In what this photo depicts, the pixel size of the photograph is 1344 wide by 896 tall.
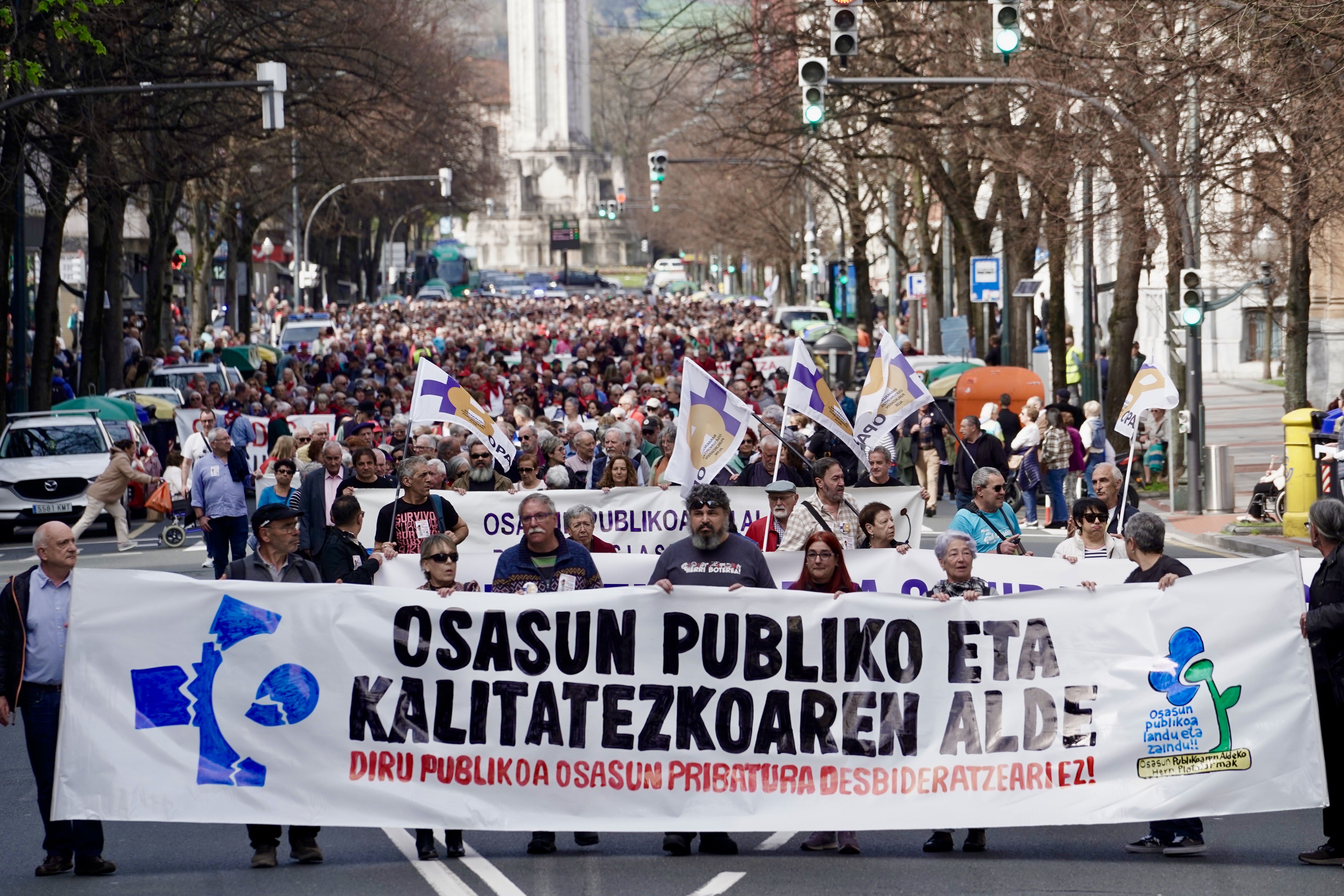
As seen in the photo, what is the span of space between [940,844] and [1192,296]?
16370 millimetres

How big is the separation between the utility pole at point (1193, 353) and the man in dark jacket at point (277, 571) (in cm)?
1595

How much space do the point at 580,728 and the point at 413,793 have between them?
2.53ft

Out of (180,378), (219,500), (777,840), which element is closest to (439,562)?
(777,840)

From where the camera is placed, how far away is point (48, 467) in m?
24.6

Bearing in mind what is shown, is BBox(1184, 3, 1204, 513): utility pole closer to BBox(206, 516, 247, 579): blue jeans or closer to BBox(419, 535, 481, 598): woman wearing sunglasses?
BBox(206, 516, 247, 579): blue jeans

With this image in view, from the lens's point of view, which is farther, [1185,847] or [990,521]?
[990,521]

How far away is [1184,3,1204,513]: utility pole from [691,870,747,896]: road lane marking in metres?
16.1

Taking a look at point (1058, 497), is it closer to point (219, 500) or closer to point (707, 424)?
point (707, 424)

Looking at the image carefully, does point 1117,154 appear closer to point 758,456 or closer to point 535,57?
point 758,456

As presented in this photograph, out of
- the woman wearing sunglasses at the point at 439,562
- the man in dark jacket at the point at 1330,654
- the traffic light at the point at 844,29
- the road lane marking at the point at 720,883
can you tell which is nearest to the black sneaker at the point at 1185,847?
the man in dark jacket at the point at 1330,654

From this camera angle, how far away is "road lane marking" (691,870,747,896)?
7668mm

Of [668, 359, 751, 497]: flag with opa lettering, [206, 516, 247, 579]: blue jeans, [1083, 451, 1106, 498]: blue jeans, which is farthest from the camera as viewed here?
[1083, 451, 1106, 498]: blue jeans

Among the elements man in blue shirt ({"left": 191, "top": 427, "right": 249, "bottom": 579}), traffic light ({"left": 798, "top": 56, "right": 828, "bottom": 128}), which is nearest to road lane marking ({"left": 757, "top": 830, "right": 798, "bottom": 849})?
man in blue shirt ({"left": 191, "top": 427, "right": 249, "bottom": 579})

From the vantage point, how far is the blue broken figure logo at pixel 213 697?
8.20 meters
